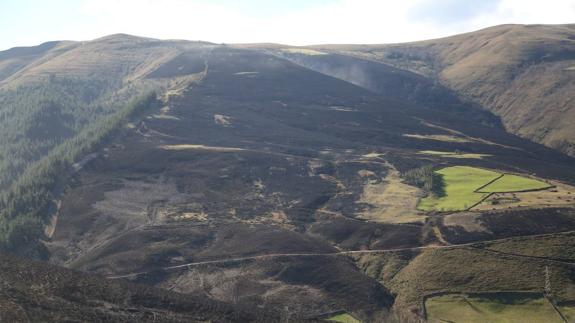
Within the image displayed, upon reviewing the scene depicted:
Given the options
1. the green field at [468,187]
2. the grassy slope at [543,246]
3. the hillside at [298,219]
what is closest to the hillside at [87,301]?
the hillside at [298,219]

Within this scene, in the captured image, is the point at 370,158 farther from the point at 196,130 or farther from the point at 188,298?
the point at 188,298

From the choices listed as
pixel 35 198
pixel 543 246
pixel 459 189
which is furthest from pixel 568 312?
pixel 35 198

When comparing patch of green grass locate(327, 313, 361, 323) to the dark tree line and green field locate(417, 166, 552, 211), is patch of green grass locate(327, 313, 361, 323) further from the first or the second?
the dark tree line

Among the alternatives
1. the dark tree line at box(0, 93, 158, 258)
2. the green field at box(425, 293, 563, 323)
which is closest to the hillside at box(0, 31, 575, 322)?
the green field at box(425, 293, 563, 323)

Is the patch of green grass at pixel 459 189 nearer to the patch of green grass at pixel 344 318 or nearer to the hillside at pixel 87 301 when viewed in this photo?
the patch of green grass at pixel 344 318

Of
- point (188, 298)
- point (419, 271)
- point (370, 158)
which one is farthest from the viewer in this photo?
point (370, 158)

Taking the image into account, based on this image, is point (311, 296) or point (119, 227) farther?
point (119, 227)

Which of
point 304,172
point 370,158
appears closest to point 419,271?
point 304,172
